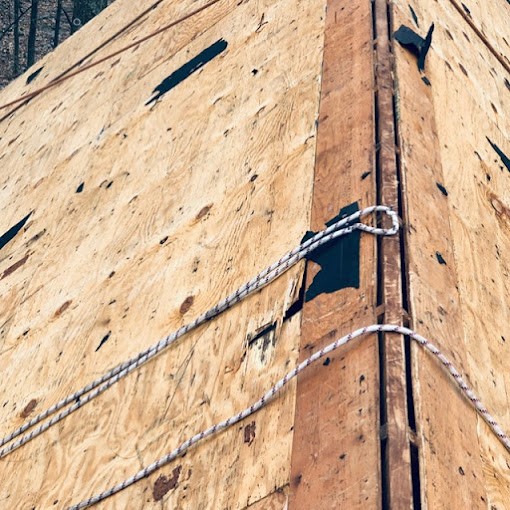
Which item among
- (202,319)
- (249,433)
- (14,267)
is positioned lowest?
(249,433)

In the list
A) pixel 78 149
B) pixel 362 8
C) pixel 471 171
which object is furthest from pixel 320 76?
pixel 78 149

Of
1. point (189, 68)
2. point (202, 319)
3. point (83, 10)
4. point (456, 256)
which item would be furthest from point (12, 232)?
point (83, 10)

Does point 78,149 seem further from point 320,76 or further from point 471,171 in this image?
point 471,171

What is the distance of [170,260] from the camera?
2656 millimetres

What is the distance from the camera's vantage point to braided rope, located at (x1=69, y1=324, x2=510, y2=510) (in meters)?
1.91

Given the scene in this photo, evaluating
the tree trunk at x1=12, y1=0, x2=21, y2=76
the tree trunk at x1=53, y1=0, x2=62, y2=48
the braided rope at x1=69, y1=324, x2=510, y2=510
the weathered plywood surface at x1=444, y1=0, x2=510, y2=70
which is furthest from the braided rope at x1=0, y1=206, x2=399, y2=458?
the tree trunk at x1=53, y1=0, x2=62, y2=48

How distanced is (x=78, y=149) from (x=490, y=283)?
6.65 feet

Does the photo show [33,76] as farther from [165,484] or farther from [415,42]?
[165,484]

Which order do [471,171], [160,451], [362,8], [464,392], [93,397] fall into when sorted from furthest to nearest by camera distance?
[362,8]
[471,171]
[93,397]
[160,451]
[464,392]

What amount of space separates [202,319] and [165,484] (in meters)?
0.44

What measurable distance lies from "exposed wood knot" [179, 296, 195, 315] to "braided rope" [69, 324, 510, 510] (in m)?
0.45

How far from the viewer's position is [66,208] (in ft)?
11.6

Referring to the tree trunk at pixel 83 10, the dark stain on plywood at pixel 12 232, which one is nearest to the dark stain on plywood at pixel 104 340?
the dark stain on plywood at pixel 12 232

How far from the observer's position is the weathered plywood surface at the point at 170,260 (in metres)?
2.11
